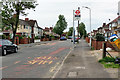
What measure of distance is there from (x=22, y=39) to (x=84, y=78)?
119 ft

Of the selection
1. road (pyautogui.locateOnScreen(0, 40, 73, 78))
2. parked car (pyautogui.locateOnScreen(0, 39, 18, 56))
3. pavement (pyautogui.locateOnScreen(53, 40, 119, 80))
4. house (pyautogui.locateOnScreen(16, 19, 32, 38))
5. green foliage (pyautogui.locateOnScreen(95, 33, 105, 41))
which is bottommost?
road (pyautogui.locateOnScreen(0, 40, 73, 78))

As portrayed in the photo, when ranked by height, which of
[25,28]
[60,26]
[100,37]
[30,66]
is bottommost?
[30,66]

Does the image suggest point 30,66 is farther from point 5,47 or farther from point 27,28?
point 27,28

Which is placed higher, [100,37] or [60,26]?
[60,26]

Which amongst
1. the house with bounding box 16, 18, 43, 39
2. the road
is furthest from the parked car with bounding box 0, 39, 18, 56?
the house with bounding box 16, 18, 43, 39

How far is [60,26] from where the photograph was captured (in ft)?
339

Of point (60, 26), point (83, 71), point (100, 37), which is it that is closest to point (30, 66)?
point (83, 71)

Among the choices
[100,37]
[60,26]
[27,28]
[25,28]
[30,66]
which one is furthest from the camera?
[60,26]

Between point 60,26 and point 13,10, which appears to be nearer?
point 13,10

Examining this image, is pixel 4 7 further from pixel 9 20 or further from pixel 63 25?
pixel 63 25

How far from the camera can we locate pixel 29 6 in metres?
29.1

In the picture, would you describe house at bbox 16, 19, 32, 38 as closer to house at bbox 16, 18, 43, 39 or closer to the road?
house at bbox 16, 18, 43, 39

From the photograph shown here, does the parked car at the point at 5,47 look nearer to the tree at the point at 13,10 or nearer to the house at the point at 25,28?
the tree at the point at 13,10

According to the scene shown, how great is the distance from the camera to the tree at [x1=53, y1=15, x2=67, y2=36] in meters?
102
